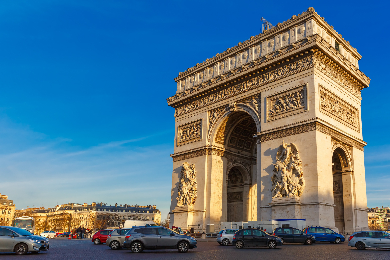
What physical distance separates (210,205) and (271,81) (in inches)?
444

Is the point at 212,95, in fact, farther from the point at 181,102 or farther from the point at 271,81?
the point at 271,81

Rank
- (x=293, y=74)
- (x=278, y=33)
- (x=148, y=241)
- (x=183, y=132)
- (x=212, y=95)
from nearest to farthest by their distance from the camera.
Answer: (x=148, y=241)
(x=293, y=74)
(x=278, y=33)
(x=212, y=95)
(x=183, y=132)

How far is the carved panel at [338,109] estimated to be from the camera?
27266 mm

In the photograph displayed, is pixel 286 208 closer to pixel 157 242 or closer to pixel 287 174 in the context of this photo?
pixel 287 174

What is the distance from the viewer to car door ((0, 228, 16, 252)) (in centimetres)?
1625

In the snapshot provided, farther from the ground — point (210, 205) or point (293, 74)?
point (293, 74)

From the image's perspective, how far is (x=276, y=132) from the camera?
28422mm

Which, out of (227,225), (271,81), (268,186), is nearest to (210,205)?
(227,225)

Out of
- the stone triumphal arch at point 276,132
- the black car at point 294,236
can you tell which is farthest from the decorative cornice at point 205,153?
the black car at point 294,236

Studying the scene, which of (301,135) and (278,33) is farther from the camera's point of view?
(278,33)

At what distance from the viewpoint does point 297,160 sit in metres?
26.3

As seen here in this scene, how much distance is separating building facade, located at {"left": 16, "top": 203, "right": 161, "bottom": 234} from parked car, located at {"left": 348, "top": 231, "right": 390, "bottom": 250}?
3918 inches

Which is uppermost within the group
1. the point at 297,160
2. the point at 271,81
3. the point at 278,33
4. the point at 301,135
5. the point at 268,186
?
the point at 278,33

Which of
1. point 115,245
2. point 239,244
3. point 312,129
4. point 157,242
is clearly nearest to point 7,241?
point 157,242
